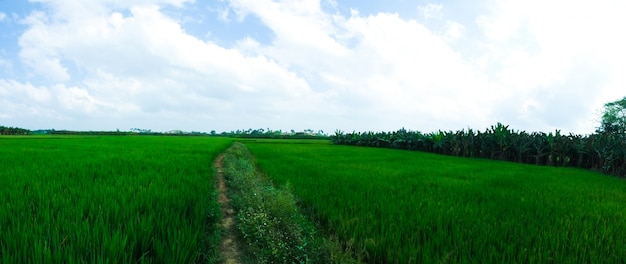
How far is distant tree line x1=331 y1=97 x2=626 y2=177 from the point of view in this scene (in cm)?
1580

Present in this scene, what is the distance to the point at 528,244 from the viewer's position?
3.15m

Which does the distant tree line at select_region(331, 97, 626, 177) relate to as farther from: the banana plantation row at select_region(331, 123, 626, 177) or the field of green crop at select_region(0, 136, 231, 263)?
the field of green crop at select_region(0, 136, 231, 263)

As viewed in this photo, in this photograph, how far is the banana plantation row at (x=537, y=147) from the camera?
15758 mm

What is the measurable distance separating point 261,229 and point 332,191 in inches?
102

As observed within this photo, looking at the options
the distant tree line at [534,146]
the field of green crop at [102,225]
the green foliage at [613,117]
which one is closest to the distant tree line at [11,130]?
the distant tree line at [534,146]

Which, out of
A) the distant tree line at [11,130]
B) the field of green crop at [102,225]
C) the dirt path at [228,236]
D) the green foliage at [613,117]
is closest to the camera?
the field of green crop at [102,225]

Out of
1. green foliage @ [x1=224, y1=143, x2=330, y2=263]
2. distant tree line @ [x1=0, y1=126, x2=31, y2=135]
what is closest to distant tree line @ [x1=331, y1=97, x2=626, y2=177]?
green foliage @ [x1=224, y1=143, x2=330, y2=263]

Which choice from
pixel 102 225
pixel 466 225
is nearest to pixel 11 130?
pixel 102 225

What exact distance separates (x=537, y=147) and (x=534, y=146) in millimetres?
404

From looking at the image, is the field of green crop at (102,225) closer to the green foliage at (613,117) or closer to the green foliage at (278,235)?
the green foliage at (278,235)

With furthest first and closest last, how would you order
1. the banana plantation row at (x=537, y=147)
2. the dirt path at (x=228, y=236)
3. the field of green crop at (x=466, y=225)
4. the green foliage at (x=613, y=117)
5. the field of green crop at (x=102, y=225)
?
the green foliage at (x=613, y=117)
the banana plantation row at (x=537, y=147)
the dirt path at (x=228, y=236)
the field of green crop at (x=466, y=225)
the field of green crop at (x=102, y=225)

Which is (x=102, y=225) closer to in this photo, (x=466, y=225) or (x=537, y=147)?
(x=466, y=225)

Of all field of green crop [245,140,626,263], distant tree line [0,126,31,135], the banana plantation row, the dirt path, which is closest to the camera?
field of green crop [245,140,626,263]

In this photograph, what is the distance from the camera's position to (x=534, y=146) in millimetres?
20422
